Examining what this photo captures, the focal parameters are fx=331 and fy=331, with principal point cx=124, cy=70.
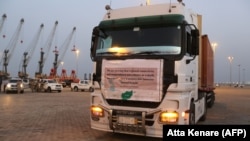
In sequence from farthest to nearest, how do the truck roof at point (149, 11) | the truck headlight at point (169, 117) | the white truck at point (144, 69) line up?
the truck roof at point (149, 11) < the white truck at point (144, 69) < the truck headlight at point (169, 117)

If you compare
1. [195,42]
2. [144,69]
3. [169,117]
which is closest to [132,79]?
[144,69]

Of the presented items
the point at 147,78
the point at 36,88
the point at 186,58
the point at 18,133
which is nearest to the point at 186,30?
the point at 186,58

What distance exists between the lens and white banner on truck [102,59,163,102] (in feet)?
25.7

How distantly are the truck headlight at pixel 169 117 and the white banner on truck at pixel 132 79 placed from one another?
1.22 ft

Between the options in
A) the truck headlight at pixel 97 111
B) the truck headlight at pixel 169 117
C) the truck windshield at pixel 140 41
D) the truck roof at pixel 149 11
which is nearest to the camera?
the truck headlight at pixel 169 117

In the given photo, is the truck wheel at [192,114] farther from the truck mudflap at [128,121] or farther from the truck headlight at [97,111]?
the truck headlight at [97,111]

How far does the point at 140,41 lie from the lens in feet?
27.0

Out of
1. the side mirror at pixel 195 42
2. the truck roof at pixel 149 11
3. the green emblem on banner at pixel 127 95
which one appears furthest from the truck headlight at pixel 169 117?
the truck roof at pixel 149 11

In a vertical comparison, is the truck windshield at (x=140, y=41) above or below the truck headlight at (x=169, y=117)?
above

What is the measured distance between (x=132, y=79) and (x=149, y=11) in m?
1.87

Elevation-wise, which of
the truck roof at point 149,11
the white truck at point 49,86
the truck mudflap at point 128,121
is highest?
the truck roof at point 149,11

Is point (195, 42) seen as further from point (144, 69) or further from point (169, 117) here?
point (169, 117)

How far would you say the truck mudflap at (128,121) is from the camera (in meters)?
7.81

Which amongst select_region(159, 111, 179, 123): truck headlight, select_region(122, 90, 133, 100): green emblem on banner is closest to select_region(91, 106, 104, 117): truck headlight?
select_region(122, 90, 133, 100): green emblem on banner
